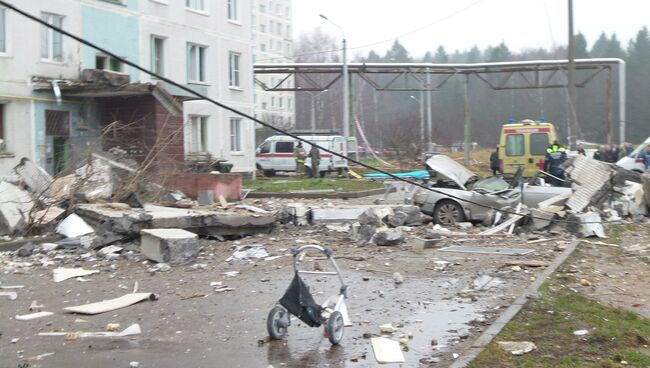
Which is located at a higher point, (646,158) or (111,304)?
(646,158)

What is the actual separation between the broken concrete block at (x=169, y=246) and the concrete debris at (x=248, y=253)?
680mm

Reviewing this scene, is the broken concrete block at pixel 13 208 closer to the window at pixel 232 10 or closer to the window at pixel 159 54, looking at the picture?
the window at pixel 159 54

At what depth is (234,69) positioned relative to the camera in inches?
1377

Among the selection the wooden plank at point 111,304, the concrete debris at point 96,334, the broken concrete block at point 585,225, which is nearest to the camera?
the concrete debris at point 96,334

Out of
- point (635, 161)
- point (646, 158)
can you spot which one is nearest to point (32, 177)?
point (646, 158)

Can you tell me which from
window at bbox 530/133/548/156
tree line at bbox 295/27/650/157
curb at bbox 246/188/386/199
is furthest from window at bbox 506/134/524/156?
tree line at bbox 295/27/650/157

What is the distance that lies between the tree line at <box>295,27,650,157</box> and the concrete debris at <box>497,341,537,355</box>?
47.3 m

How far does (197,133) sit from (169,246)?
2098 cm

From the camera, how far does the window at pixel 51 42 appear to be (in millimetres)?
23344

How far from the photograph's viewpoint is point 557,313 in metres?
7.77

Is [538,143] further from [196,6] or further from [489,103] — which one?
[489,103]

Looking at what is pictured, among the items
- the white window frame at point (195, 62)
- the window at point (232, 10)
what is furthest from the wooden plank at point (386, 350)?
the window at point (232, 10)

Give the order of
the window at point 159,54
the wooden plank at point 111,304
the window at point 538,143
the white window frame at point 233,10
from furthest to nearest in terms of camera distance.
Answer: the white window frame at point 233,10 < the window at point 159,54 < the window at point 538,143 < the wooden plank at point 111,304

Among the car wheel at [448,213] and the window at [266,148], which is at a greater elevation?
the window at [266,148]
